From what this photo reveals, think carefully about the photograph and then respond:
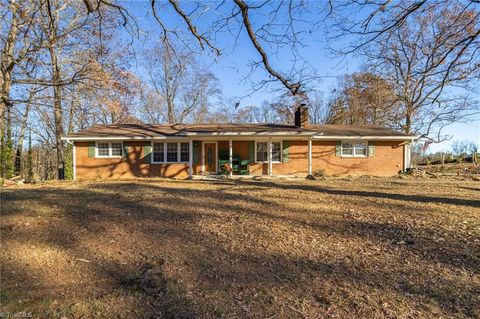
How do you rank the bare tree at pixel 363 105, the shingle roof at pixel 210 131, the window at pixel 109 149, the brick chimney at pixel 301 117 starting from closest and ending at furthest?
the shingle roof at pixel 210 131
the window at pixel 109 149
the brick chimney at pixel 301 117
the bare tree at pixel 363 105

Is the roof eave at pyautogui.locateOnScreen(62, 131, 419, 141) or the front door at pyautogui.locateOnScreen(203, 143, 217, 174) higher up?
the roof eave at pyautogui.locateOnScreen(62, 131, 419, 141)

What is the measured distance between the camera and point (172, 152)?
17.5 meters

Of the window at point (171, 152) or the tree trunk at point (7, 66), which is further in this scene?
the window at point (171, 152)

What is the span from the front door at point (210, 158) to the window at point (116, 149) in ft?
15.7

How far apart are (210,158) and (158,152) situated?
298 centimetres

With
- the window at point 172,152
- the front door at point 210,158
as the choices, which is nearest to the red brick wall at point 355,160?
the front door at point 210,158

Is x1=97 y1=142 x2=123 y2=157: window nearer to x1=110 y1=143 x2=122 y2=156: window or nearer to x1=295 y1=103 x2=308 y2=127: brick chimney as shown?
x1=110 y1=143 x2=122 y2=156: window

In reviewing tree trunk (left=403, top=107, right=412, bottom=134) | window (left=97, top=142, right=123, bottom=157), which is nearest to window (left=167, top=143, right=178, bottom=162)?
window (left=97, top=142, right=123, bottom=157)

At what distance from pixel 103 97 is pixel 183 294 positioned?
12.0 metres

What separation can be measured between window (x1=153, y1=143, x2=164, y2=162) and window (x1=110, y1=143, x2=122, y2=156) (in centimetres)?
191

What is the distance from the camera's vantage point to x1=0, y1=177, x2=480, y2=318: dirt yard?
10.3 feet

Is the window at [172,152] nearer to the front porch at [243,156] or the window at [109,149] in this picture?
the front porch at [243,156]

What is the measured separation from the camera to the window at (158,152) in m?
17.3

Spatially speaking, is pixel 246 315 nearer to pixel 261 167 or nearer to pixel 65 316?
pixel 65 316
